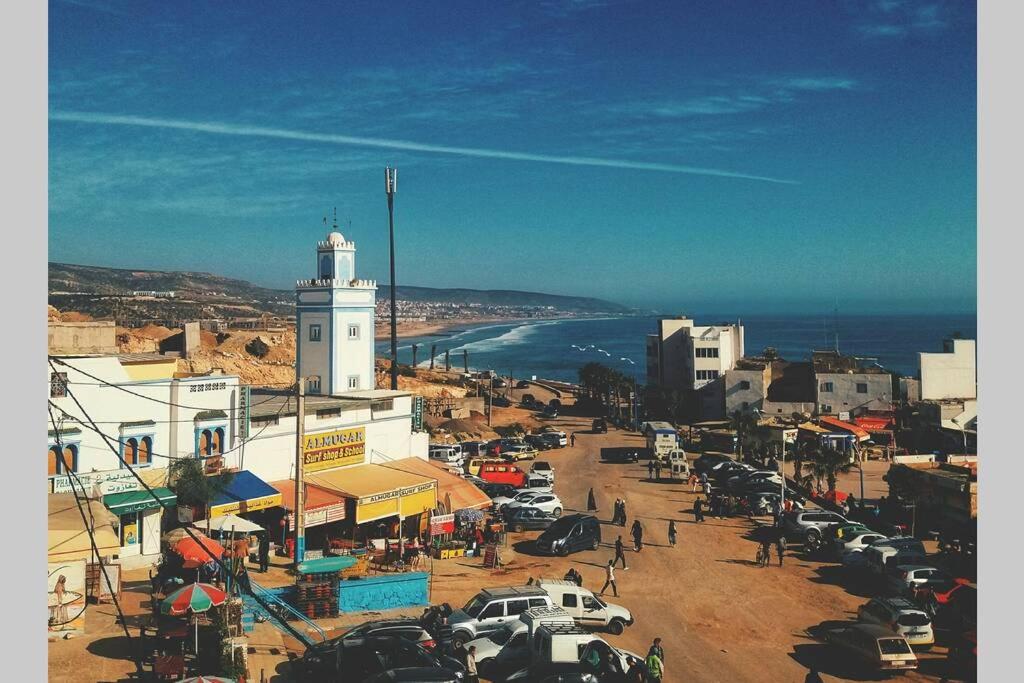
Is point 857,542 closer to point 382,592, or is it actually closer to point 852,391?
point 382,592

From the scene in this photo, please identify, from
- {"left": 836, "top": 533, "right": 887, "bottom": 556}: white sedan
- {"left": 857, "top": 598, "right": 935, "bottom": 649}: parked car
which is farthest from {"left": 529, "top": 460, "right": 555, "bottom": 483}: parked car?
{"left": 857, "top": 598, "right": 935, "bottom": 649}: parked car

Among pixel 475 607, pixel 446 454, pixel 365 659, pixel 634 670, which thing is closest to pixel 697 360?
pixel 446 454

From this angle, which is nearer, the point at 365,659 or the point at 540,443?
the point at 365,659

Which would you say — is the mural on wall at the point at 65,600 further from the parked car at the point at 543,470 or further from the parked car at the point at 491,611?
the parked car at the point at 543,470

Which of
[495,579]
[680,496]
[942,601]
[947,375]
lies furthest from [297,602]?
[947,375]

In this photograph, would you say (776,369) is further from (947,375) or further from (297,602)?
(297,602)

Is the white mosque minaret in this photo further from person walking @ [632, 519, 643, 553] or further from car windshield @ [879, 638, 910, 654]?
car windshield @ [879, 638, 910, 654]
